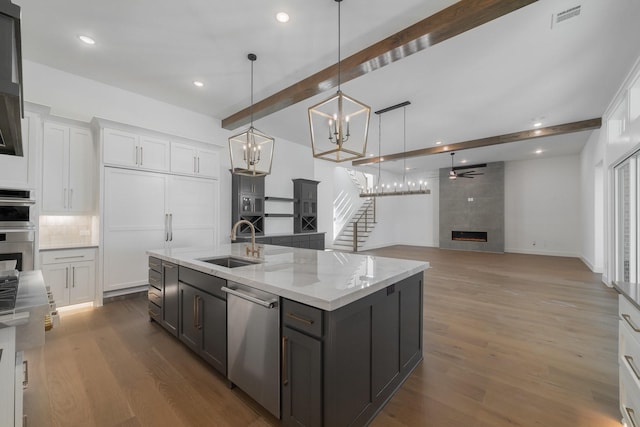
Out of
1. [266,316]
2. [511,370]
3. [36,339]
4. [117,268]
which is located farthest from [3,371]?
[117,268]

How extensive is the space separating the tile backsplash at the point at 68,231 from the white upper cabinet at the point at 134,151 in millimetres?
938

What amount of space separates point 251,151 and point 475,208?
31.5ft

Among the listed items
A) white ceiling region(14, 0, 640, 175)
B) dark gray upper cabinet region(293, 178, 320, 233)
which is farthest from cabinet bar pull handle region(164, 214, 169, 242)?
dark gray upper cabinet region(293, 178, 320, 233)

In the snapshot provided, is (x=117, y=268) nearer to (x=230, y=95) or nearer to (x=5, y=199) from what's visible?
(x=5, y=199)

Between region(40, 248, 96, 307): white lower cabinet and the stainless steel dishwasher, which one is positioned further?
region(40, 248, 96, 307): white lower cabinet

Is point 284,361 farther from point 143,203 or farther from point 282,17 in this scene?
point 143,203

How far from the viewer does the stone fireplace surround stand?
961 centimetres

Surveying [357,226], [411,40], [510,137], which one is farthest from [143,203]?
[510,137]

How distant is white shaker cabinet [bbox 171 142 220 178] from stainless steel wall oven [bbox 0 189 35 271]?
190cm

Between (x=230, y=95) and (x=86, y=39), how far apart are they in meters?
1.86

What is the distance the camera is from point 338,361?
4.87 ft

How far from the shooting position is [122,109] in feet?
14.3

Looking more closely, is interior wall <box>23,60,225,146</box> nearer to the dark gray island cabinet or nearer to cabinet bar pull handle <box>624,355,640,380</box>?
the dark gray island cabinet

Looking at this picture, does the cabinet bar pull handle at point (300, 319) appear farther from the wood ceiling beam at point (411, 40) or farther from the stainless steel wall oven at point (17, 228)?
the stainless steel wall oven at point (17, 228)
